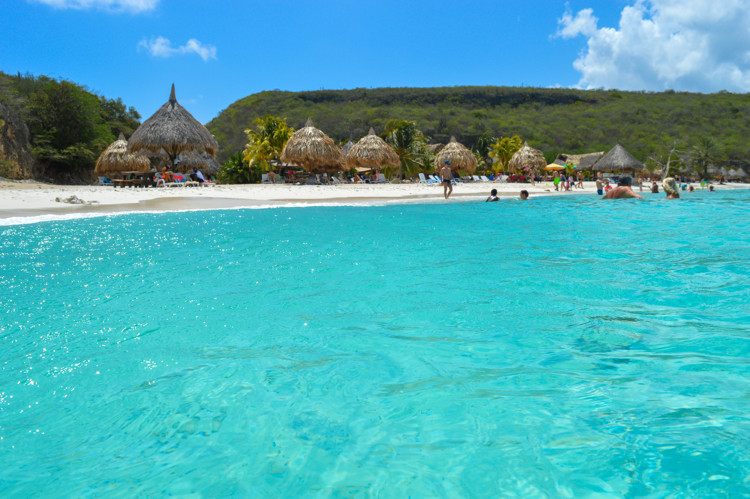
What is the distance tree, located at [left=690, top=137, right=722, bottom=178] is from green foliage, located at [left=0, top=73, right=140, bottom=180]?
52.1 meters

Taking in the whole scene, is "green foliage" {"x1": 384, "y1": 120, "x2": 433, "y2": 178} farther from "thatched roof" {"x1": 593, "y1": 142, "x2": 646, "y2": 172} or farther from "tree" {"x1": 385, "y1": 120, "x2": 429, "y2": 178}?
"thatched roof" {"x1": 593, "y1": 142, "x2": 646, "y2": 172}

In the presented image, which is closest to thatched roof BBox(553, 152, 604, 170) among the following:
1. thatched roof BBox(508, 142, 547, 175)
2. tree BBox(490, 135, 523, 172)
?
tree BBox(490, 135, 523, 172)

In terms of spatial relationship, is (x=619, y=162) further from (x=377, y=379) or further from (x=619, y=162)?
(x=377, y=379)

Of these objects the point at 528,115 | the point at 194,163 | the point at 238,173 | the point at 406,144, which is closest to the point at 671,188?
the point at 406,144

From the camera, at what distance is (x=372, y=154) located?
30.4m

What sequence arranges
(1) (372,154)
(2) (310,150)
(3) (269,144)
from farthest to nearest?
(3) (269,144) → (1) (372,154) → (2) (310,150)

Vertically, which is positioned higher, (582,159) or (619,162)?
(582,159)

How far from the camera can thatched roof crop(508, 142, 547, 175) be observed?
127ft

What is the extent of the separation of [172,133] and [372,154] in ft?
39.2

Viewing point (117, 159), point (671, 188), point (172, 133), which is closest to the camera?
point (671, 188)

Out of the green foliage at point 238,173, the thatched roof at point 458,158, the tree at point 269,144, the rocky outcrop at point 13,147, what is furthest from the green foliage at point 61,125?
the thatched roof at point 458,158

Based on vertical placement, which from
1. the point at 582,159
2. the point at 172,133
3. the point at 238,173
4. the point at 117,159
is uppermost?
the point at 582,159

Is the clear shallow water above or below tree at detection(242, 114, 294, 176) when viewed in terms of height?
below

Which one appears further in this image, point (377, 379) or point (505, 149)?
point (505, 149)
